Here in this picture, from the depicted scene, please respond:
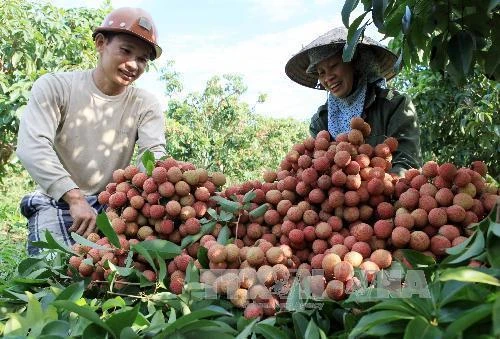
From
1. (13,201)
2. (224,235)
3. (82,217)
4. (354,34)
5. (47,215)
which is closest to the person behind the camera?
(224,235)

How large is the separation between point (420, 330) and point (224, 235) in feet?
1.77

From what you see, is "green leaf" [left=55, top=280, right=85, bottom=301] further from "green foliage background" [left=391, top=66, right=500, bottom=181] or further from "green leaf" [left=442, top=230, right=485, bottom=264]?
"green foliage background" [left=391, top=66, right=500, bottom=181]

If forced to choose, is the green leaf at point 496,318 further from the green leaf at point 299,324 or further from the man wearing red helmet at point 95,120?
the man wearing red helmet at point 95,120

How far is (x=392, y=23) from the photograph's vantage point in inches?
53.9

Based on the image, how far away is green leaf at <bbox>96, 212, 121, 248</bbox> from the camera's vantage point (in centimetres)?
95

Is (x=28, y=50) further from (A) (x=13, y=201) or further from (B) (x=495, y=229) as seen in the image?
(B) (x=495, y=229)

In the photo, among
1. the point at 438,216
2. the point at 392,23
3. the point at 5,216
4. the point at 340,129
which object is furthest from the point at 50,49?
the point at 438,216

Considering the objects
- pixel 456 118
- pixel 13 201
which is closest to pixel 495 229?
pixel 456 118

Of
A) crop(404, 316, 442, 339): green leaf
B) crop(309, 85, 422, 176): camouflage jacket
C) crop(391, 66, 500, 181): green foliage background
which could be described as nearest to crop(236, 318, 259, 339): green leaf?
crop(404, 316, 442, 339): green leaf

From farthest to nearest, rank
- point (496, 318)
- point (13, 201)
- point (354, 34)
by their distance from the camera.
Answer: point (13, 201), point (354, 34), point (496, 318)

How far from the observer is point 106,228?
0.96 meters

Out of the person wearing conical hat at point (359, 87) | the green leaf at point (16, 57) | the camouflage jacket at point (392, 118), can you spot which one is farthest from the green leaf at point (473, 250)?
the green leaf at point (16, 57)

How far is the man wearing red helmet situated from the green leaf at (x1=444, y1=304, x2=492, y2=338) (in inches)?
56.9

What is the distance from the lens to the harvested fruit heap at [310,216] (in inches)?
33.3
